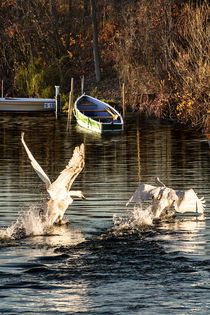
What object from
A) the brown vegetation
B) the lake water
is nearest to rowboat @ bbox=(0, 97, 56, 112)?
the brown vegetation

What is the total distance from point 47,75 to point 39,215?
179 feet

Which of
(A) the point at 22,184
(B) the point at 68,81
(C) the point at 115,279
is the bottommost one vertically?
(B) the point at 68,81

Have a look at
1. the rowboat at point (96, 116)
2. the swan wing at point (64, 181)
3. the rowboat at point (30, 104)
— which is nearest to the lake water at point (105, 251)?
the swan wing at point (64, 181)

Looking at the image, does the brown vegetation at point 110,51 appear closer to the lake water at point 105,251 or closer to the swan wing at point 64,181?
the lake water at point 105,251

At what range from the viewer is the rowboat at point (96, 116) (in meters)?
50.9

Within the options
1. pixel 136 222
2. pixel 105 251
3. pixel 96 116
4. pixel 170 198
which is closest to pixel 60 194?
pixel 136 222

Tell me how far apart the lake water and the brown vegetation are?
65.3ft

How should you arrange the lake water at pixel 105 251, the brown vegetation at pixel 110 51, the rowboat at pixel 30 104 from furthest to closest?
the rowboat at pixel 30 104 < the brown vegetation at pixel 110 51 < the lake water at pixel 105 251

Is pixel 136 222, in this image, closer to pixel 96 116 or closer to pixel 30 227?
pixel 30 227

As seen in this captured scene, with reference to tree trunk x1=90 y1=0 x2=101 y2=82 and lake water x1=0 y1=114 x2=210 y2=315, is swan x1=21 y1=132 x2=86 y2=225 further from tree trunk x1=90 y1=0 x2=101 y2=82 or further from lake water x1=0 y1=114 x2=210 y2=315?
tree trunk x1=90 y1=0 x2=101 y2=82

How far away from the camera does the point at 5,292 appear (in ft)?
47.5

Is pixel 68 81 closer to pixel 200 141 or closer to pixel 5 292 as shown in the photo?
pixel 200 141

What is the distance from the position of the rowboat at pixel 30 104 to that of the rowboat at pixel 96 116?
5.61 metres

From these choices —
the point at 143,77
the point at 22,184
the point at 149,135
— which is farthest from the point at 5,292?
the point at 143,77
